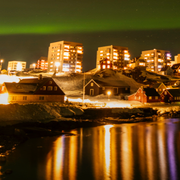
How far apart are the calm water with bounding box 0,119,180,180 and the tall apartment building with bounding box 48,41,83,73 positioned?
95.2 m

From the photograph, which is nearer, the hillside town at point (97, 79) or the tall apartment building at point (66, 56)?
the hillside town at point (97, 79)

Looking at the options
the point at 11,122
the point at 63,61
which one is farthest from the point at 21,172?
the point at 63,61

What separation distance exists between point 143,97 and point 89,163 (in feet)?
140

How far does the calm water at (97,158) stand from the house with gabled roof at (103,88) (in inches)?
1526

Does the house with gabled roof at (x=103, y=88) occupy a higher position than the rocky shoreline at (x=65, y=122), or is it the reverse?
the house with gabled roof at (x=103, y=88)

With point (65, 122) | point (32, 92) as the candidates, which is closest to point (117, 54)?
point (32, 92)

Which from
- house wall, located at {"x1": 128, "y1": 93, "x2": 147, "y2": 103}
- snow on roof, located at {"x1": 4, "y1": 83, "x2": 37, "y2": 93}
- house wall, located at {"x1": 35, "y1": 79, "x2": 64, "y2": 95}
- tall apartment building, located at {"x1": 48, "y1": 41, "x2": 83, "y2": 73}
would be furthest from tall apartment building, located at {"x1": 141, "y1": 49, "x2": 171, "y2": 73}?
snow on roof, located at {"x1": 4, "y1": 83, "x2": 37, "y2": 93}

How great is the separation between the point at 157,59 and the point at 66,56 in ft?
198

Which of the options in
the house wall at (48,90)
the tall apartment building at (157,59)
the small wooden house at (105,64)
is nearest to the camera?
the house wall at (48,90)

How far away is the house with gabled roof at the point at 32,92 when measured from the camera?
4303 cm

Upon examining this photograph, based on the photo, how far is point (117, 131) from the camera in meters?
28.4

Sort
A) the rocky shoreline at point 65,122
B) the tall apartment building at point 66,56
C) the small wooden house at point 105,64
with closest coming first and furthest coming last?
the rocky shoreline at point 65,122, the small wooden house at point 105,64, the tall apartment building at point 66,56

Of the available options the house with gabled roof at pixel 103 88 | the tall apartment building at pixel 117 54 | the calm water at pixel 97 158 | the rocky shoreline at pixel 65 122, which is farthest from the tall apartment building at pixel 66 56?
the calm water at pixel 97 158

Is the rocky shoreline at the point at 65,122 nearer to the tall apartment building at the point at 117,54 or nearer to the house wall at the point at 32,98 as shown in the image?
the house wall at the point at 32,98
